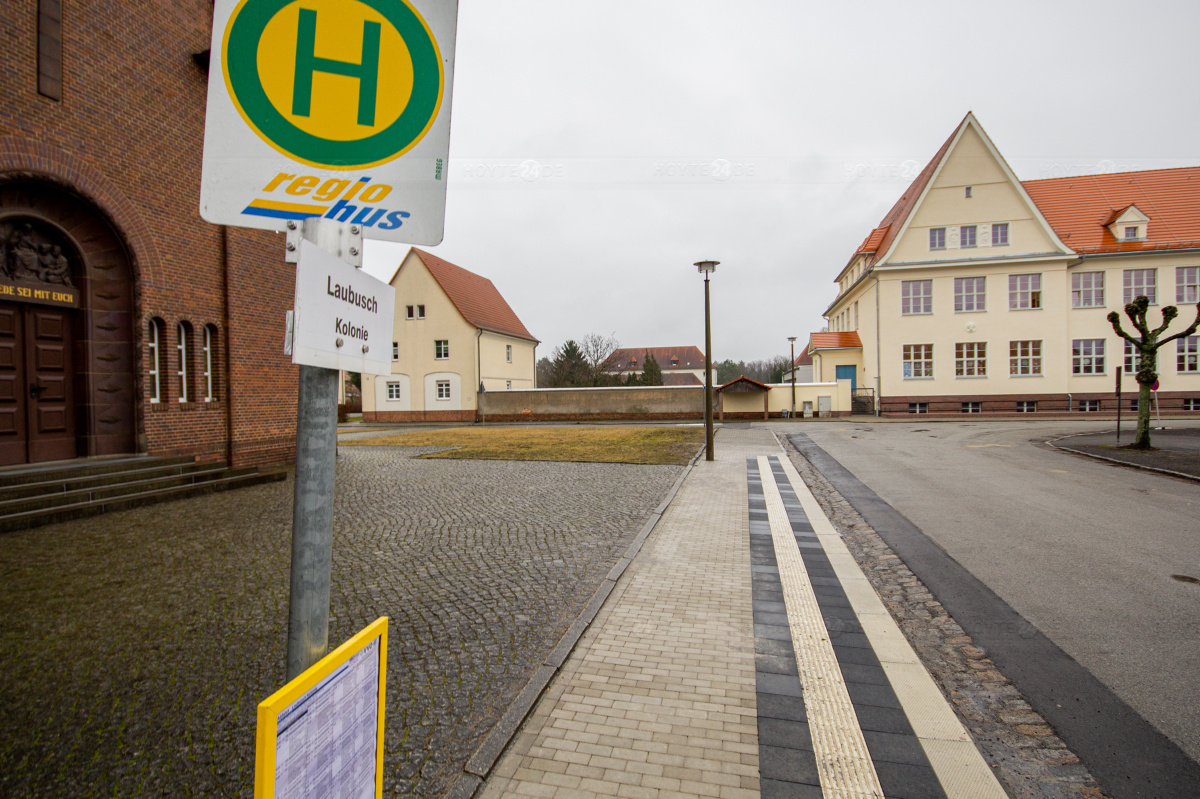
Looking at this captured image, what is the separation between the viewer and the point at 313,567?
141cm

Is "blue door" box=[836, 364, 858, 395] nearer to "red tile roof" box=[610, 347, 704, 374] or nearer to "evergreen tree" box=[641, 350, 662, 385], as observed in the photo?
"evergreen tree" box=[641, 350, 662, 385]

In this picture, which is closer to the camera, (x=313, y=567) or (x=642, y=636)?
(x=313, y=567)

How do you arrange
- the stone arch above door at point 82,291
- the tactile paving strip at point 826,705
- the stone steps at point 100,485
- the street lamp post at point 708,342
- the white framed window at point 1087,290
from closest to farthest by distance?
the tactile paving strip at point 826,705, the stone steps at point 100,485, the stone arch above door at point 82,291, the street lamp post at point 708,342, the white framed window at point 1087,290

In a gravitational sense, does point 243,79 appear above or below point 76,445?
above

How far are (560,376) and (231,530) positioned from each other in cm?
4648

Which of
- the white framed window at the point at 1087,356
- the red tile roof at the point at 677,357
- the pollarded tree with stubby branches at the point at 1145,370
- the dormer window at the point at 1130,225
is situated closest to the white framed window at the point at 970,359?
the white framed window at the point at 1087,356

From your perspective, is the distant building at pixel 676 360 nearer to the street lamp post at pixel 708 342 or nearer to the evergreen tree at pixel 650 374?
the evergreen tree at pixel 650 374

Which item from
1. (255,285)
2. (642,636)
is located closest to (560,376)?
(255,285)

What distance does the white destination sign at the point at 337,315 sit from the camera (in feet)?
4.05

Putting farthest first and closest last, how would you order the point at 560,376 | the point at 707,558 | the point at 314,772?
the point at 560,376, the point at 707,558, the point at 314,772

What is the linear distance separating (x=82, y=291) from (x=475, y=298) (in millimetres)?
34946

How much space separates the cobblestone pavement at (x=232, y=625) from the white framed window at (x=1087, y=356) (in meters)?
36.7

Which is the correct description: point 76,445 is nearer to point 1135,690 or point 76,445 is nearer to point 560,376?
point 1135,690

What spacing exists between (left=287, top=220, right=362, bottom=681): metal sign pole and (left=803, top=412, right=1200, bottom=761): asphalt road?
416 cm
